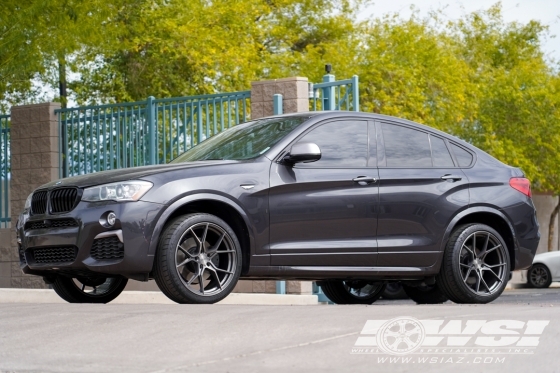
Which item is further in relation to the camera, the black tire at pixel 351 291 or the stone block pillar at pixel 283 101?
the stone block pillar at pixel 283 101

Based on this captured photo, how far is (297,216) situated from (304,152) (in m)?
0.54

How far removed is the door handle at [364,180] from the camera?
9477 mm

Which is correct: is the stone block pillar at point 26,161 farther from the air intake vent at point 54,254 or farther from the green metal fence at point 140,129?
the air intake vent at point 54,254

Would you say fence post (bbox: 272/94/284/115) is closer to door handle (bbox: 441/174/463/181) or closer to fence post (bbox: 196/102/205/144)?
fence post (bbox: 196/102/205/144)

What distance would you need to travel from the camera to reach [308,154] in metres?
8.98

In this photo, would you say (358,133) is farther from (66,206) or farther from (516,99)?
(516,99)

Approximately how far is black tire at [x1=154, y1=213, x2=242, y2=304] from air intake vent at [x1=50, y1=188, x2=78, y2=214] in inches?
32.9

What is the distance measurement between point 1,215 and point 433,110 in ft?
64.5

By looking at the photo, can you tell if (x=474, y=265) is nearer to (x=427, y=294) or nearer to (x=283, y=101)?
(x=427, y=294)

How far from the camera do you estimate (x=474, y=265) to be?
998 cm

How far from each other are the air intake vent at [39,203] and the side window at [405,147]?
117 inches

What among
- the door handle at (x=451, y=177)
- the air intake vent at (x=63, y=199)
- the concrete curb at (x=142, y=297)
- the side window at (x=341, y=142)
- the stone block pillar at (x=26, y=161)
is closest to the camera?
the air intake vent at (x=63, y=199)

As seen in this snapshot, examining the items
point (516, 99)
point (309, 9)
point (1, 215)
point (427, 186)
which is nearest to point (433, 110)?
point (516, 99)

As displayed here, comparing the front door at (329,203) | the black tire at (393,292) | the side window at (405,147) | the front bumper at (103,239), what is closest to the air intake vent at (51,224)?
the front bumper at (103,239)
